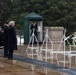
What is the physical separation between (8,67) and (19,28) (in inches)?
1074

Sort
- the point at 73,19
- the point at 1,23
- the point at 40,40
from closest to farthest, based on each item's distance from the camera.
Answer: the point at 40,40 → the point at 73,19 → the point at 1,23

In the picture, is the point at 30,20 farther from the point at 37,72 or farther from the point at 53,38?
the point at 37,72

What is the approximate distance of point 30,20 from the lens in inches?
1163

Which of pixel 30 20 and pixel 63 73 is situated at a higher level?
pixel 30 20

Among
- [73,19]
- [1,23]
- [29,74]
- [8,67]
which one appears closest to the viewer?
[29,74]

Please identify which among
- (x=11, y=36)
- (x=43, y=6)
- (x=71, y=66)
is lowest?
(x=71, y=66)

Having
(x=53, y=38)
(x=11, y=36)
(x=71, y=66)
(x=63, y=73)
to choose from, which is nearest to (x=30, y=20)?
(x=53, y=38)

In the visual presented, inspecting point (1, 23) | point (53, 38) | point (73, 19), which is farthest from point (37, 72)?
point (1, 23)

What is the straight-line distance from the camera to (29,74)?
1234cm

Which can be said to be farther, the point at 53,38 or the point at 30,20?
the point at 30,20

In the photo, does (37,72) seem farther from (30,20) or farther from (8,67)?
(30,20)

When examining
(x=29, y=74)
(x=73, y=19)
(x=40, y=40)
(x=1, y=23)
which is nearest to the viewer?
(x=29, y=74)

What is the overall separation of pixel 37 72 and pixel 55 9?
89.7ft

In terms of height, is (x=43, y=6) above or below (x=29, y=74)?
above
